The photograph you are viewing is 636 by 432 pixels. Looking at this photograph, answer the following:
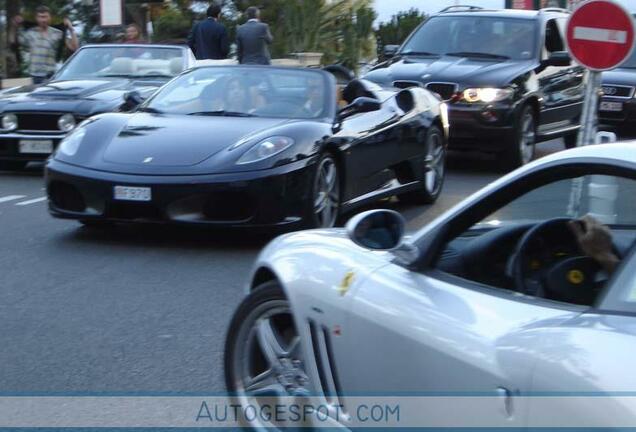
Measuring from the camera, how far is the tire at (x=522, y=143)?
43.6ft

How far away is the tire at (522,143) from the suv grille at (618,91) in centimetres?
305

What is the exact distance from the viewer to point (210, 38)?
57.1 feet

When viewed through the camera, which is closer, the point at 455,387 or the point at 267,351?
the point at 455,387

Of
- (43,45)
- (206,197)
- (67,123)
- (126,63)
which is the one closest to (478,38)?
(126,63)

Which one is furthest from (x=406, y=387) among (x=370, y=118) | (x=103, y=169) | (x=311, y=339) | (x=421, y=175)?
Answer: (x=421, y=175)

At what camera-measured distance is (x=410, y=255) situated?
364 cm

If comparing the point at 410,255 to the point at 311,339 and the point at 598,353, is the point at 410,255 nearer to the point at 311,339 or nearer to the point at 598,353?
the point at 311,339

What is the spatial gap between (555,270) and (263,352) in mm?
1341

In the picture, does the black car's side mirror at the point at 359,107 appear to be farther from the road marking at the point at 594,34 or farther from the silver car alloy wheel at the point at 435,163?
the road marking at the point at 594,34

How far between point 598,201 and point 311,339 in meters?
1.02

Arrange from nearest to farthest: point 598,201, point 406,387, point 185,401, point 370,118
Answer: point 406,387 → point 598,201 → point 185,401 → point 370,118

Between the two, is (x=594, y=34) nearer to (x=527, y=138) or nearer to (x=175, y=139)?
(x=175, y=139)

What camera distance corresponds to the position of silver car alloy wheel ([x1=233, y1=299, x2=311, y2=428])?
4086 millimetres

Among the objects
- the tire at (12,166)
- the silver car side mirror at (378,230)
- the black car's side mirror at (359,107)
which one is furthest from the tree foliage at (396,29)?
the silver car side mirror at (378,230)
